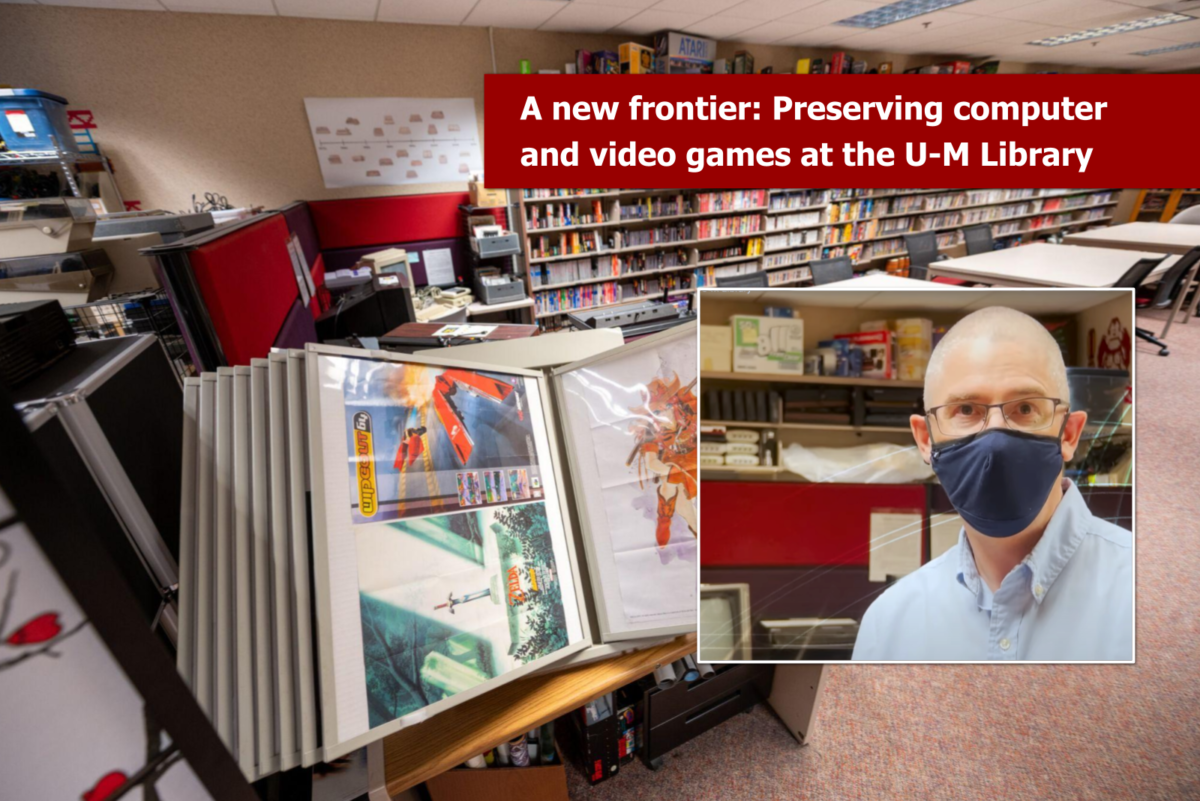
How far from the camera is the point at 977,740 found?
1.51 metres

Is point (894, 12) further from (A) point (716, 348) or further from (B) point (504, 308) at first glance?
(A) point (716, 348)

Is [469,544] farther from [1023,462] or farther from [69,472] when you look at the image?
[1023,462]

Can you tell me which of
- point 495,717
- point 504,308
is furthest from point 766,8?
point 495,717

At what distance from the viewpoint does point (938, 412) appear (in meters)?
0.68

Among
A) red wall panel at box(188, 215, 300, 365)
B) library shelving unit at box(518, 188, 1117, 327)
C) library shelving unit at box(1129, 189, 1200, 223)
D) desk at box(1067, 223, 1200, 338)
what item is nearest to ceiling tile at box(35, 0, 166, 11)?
red wall panel at box(188, 215, 300, 365)

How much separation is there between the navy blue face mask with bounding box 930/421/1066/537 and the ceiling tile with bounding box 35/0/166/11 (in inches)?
185

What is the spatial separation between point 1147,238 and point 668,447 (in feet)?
23.5

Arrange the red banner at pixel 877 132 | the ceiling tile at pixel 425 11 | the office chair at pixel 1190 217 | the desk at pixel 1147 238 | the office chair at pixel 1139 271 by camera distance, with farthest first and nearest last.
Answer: the office chair at pixel 1190 217 → the desk at pixel 1147 238 → the office chair at pixel 1139 271 → the ceiling tile at pixel 425 11 → the red banner at pixel 877 132

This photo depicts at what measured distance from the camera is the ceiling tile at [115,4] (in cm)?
291

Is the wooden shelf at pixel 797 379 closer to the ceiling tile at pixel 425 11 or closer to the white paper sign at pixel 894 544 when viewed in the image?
the white paper sign at pixel 894 544

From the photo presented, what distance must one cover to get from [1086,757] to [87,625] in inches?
90.7

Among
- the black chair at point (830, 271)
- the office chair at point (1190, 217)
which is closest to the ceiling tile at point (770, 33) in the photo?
the black chair at point (830, 271)

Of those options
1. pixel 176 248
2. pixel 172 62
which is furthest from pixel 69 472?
pixel 172 62

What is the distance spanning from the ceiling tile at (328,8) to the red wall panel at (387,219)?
Result: 121cm
